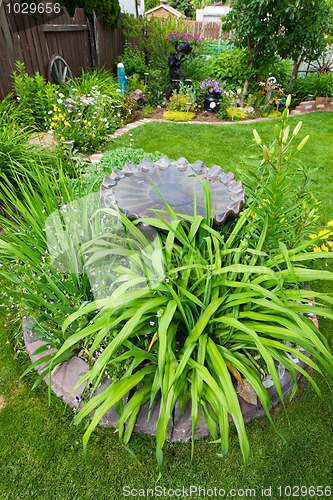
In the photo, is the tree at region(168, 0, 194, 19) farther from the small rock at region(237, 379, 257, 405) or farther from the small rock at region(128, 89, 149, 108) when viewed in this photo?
the small rock at region(237, 379, 257, 405)

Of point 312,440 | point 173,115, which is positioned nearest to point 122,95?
point 173,115

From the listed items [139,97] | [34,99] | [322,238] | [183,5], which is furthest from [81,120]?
[183,5]

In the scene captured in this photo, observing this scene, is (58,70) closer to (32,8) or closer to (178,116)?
(32,8)

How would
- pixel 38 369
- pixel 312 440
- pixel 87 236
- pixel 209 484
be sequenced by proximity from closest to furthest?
pixel 209 484, pixel 312 440, pixel 38 369, pixel 87 236

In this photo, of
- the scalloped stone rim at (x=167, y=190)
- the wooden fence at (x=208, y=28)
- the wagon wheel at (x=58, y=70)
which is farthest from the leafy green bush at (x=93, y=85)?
the wooden fence at (x=208, y=28)

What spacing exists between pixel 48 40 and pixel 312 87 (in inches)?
220

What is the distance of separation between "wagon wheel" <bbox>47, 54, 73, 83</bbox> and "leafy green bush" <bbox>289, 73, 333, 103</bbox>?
5002 mm

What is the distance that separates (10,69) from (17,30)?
0.60 meters

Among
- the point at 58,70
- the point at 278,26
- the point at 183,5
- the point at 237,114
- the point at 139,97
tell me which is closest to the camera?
the point at 58,70

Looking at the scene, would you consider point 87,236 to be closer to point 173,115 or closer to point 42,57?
point 42,57

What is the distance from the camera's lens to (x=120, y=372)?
1.60m

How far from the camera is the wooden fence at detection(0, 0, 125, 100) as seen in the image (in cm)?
417

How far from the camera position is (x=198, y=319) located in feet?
4.95

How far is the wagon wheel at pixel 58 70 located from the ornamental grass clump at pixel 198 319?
439cm
